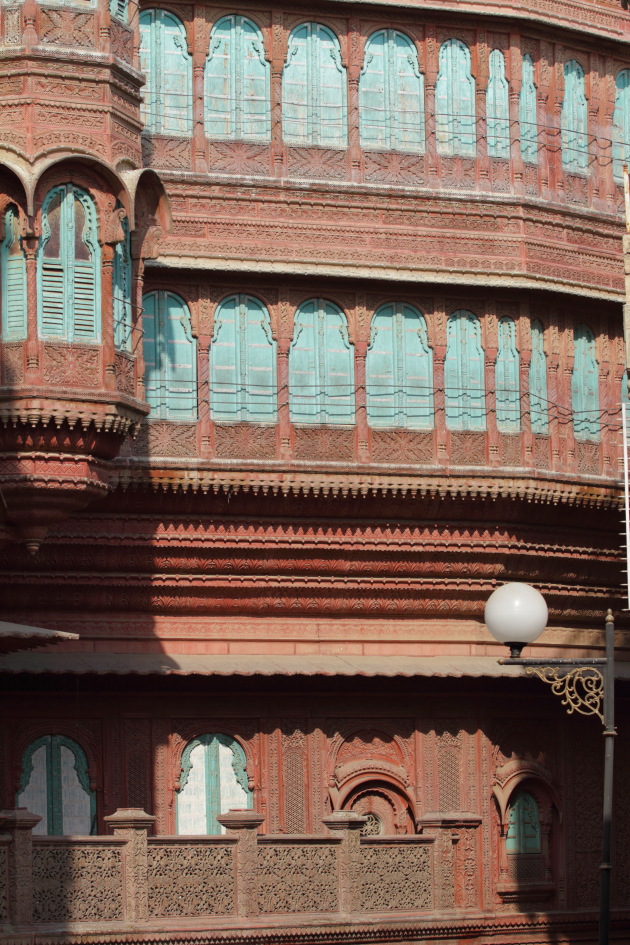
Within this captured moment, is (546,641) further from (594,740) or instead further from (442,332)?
(442,332)

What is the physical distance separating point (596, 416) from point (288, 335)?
389cm

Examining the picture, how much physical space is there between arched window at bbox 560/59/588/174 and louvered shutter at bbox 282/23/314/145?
3.13 m

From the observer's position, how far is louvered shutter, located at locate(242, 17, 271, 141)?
24203 mm

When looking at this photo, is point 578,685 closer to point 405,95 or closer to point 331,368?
point 331,368

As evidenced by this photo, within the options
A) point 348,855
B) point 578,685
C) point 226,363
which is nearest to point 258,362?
point 226,363

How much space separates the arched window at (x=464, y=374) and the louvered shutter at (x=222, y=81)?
3.32 meters

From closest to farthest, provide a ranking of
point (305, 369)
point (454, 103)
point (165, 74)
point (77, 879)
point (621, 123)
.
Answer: point (77, 879) → point (165, 74) → point (305, 369) → point (454, 103) → point (621, 123)

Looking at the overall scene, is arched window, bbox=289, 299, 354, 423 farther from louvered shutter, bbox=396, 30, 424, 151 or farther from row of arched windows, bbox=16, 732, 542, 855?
row of arched windows, bbox=16, 732, 542, 855

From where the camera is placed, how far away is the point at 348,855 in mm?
19906

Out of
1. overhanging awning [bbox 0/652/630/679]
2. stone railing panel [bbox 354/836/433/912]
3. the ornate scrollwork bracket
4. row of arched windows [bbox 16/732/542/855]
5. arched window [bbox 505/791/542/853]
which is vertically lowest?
stone railing panel [bbox 354/836/433/912]

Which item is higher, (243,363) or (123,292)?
(123,292)

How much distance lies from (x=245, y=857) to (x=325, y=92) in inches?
366

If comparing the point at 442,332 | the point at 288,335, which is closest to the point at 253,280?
the point at 288,335

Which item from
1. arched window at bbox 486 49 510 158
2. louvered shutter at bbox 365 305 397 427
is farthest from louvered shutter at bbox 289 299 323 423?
arched window at bbox 486 49 510 158
